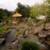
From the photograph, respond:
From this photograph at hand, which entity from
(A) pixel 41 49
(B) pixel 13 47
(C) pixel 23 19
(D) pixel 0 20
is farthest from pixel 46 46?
(D) pixel 0 20

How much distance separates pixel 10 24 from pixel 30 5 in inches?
12.2

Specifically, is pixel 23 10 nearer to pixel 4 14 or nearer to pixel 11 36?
pixel 4 14

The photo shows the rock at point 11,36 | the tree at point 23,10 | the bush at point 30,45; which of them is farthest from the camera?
the tree at point 23,10

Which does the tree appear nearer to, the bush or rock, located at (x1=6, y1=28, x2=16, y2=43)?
rock, located at (x1=6, y1=28, x2=16, y2=43)

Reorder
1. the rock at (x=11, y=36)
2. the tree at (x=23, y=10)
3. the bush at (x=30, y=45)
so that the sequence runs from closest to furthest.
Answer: the bush at (x=30, y=45), the rock at (x=11, y=36), the tree at (x=23, y=10)

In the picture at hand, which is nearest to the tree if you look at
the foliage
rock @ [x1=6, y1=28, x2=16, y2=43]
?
the foliage

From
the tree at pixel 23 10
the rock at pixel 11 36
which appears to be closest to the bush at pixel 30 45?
the rock at pixel 11 36

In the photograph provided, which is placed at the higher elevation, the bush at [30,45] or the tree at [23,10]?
the tree at [23,10]

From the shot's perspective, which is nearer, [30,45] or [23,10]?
[30,45]

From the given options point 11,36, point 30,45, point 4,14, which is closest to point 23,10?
point 4,14

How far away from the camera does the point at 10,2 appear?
89.1 inches

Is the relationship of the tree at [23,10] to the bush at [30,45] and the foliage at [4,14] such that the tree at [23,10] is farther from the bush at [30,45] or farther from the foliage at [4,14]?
the bush at [30,45]

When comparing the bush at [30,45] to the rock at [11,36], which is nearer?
the bush at [30,45]

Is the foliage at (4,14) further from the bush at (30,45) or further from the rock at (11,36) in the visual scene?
the bush at (30,45)
